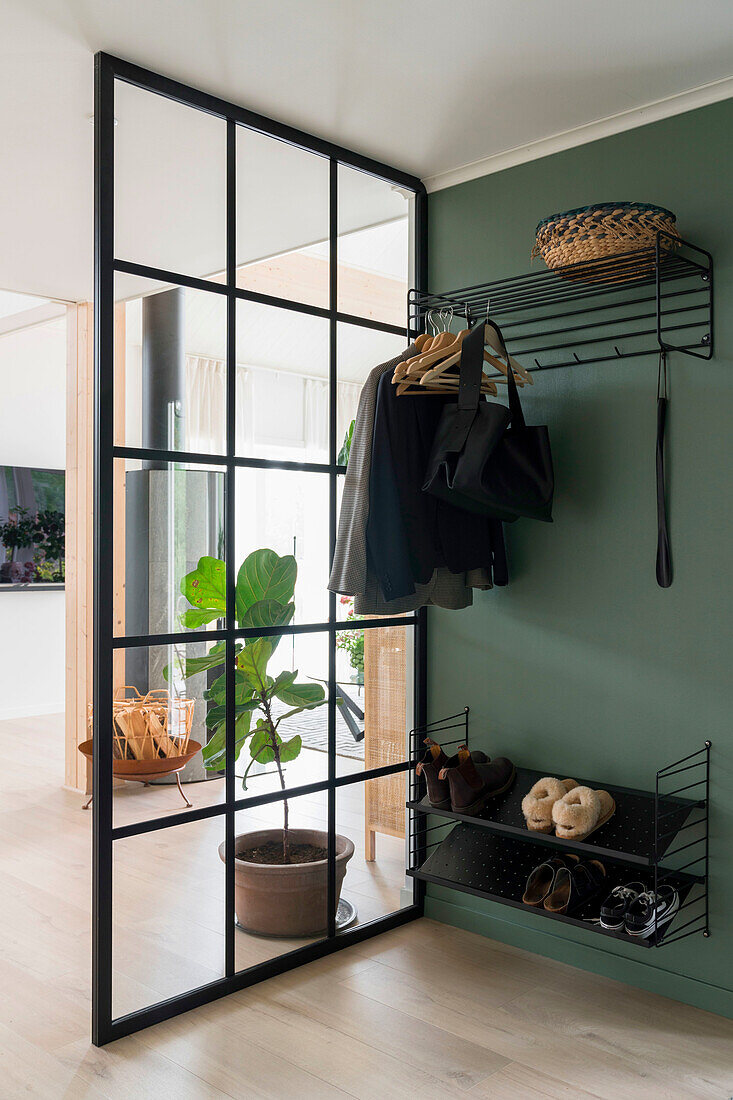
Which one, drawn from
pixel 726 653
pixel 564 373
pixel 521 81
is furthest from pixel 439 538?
pixel 521 81

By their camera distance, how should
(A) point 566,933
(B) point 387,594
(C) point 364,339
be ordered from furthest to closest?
(C) point 364,339 → (A) point 566,933 → (B) point 387,594

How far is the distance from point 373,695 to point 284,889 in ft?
2.16

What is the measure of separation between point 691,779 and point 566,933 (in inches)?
25.3

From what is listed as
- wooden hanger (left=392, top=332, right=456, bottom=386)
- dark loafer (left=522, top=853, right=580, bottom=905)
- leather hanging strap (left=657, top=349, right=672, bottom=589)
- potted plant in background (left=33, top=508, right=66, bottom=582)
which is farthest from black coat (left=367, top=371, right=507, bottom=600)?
potted plant in background (left=33, top=508, right=66, bottom=582)

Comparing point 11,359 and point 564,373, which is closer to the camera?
point 564,373

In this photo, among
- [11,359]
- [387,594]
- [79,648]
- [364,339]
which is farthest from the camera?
[11,359]

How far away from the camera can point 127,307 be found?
7.42 feet

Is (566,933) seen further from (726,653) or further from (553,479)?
(553,479)

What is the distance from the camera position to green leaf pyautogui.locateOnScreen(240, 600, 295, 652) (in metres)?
2.52

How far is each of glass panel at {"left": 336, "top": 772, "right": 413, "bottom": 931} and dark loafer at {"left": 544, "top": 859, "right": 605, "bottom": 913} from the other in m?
0.71

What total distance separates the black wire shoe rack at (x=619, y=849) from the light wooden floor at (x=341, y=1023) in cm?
28

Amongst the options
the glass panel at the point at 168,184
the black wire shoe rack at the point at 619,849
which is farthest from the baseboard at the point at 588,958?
the glass panel at the point at 168,184

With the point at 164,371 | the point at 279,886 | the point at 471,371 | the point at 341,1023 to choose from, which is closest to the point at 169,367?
the point at 164,371

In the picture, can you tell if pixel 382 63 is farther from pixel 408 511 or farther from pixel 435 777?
pixel 435 777
